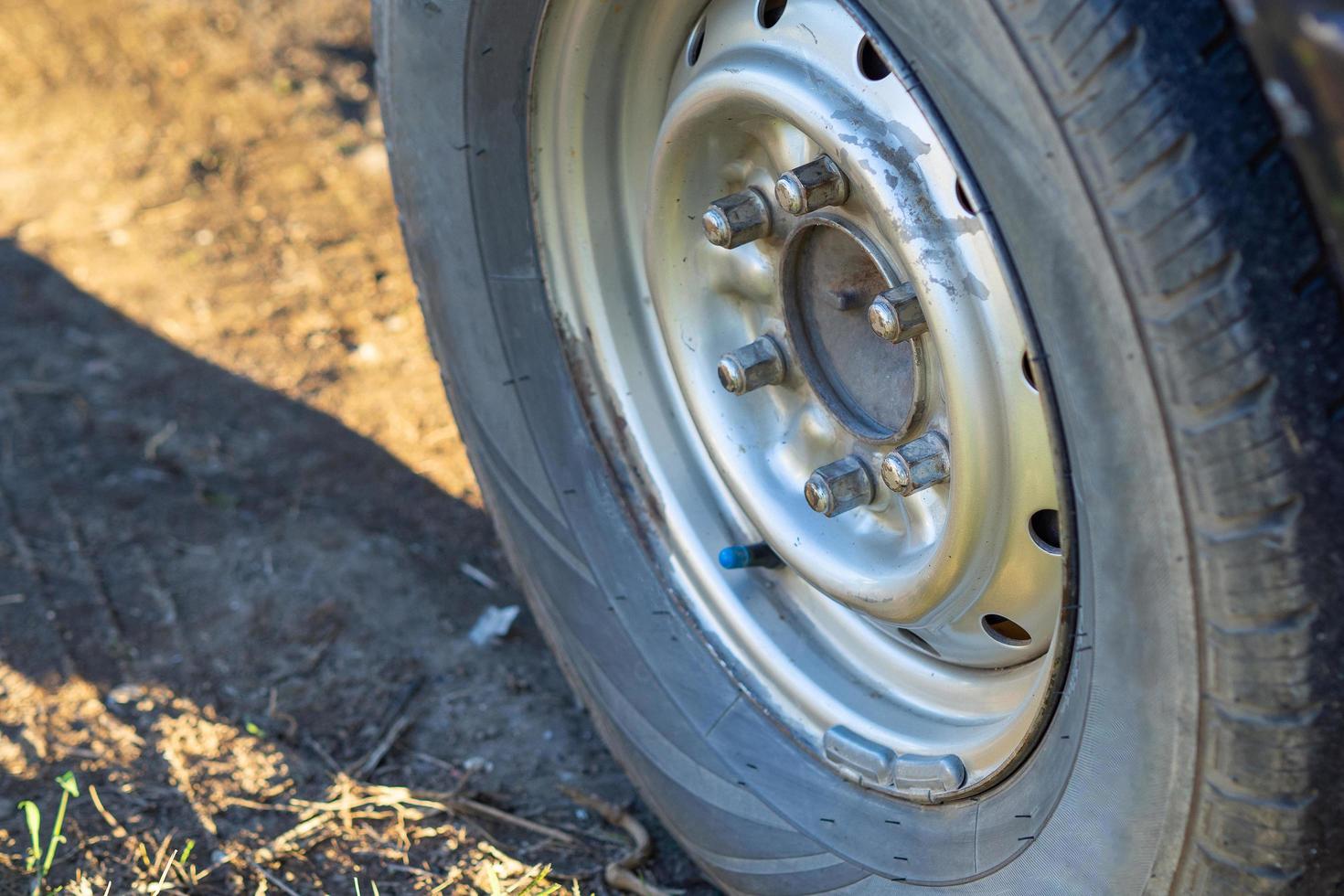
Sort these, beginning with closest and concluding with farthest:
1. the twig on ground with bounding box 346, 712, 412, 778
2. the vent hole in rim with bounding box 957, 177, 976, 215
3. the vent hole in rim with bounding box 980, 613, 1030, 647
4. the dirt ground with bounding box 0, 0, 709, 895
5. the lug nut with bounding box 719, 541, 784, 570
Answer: the vent hole in rim with bounding box 957, 177, 976, 215 → the vent hole in rim with bounding box 980, 613, 1030, 647 → the lug nut with bounding box 719, 541, 784, 570 → the dirt ground with bounding box 0, 0, 709, 895 → the twig on ground with bounding box 346, 712, 412, 778

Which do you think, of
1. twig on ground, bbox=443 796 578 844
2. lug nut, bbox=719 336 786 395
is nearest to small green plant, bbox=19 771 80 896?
twig on ground, bbox=443 796 578 844

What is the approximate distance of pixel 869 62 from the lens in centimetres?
107

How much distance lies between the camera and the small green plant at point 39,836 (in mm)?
1528

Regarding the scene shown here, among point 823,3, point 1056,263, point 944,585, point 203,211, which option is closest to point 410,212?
point 823,3

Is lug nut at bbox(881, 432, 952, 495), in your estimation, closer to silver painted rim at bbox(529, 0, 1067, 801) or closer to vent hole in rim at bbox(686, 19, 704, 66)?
silver painted rim at bbox(529, 0, 1067, 801)

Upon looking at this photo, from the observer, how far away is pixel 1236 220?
0.75 metres

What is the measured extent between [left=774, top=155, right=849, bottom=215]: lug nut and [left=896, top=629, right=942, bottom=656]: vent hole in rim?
48cm

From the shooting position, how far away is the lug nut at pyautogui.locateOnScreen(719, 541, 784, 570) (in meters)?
1.51

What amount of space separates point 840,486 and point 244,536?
4.48 ft

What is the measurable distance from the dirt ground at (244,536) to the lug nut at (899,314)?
0.87 metres

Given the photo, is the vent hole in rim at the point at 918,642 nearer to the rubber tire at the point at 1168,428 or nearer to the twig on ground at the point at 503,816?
the rubber tire at the point at 1168,428

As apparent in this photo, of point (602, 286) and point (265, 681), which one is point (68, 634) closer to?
point (265, 681)

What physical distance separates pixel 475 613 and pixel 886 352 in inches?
43.5

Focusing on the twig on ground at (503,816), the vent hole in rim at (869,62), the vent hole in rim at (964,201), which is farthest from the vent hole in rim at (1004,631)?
the twig on ground at (503,816)
